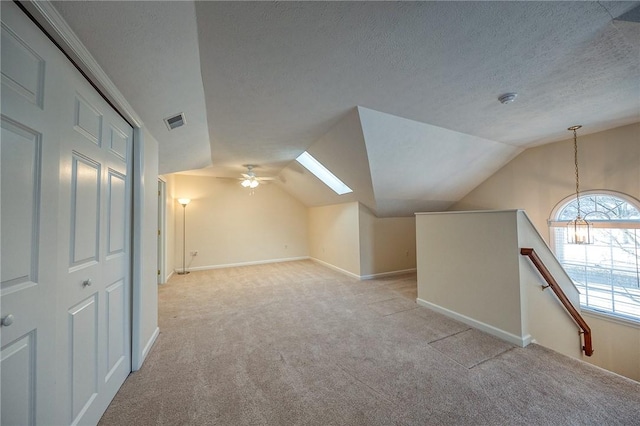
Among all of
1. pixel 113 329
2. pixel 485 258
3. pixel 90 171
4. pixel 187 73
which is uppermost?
pixel 187 73

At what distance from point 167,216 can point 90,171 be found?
3.99 meters

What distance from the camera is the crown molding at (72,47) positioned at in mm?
980

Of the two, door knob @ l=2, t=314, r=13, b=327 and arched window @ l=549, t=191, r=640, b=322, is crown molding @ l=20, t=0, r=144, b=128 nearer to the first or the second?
door knob @ l=2, t=314, r=13, b=327

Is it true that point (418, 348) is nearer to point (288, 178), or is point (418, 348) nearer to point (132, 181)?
point (132, 181)

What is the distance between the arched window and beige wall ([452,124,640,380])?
0.15 metres

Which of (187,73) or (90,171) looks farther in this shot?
(187,73)

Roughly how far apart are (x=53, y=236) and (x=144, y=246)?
3.71ft

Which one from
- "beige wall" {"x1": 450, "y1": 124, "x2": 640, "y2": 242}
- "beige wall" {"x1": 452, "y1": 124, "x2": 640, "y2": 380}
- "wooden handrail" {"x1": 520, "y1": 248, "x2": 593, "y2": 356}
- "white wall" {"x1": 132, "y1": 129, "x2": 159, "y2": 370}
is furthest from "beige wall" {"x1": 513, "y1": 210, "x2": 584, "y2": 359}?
"white wall" {"x1": 132, "y1": 129, "x2": 159, "y2": 370}

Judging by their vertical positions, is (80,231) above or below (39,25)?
below

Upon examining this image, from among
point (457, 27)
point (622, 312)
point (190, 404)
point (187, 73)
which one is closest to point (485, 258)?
point (457, 27)

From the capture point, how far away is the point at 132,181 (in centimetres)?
204

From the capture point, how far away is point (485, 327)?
2.69 m

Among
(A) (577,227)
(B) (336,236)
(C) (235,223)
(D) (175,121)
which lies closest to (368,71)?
(D) (175,121)

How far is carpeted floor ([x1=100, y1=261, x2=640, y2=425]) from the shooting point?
5.18 feet
